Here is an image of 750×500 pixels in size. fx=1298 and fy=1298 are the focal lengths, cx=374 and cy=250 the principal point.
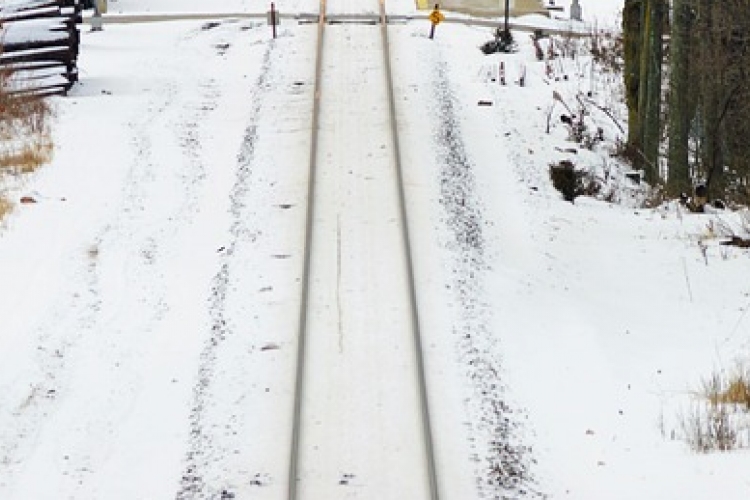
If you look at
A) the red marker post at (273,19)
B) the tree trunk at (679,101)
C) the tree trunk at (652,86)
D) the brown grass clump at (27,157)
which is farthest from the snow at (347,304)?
the red marker post at (273,19)

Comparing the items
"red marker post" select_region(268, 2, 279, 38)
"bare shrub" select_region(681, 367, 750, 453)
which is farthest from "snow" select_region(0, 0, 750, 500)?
"red marker post" select_region(268, 2, 279, 38)

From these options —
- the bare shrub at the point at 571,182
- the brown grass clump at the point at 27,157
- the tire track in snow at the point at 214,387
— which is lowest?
the tire track in snow at the point at 214,387

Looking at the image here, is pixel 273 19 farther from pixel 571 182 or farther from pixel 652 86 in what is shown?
pixel 571 182

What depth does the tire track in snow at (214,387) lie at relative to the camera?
1088 centimetres

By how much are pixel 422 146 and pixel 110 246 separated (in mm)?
5786

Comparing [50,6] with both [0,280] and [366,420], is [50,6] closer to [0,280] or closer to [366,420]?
[0,280]

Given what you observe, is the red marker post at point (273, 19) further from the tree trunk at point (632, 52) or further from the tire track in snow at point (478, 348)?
the tree trunk at point (632, 52)

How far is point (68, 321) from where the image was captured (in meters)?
14.3

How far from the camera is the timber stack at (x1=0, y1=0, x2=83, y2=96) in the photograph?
23672mm

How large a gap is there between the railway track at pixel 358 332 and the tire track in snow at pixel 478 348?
0.49 m

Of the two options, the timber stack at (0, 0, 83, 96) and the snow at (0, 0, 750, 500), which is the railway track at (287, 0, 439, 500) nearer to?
the snow at (0, 0, 750, 500)

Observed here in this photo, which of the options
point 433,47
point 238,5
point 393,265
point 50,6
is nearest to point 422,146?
point 393,265

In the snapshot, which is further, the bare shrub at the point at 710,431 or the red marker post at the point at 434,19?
the red marker post at the point at 434,19

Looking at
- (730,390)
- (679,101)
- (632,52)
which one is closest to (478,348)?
(730,390)
